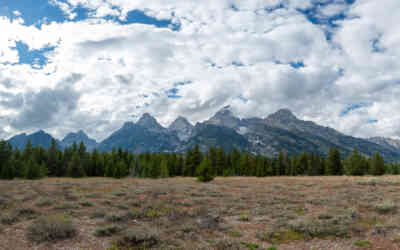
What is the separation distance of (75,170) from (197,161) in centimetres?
3923

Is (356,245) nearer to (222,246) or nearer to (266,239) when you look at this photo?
(266,239)

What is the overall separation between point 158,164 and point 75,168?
85.8 ft

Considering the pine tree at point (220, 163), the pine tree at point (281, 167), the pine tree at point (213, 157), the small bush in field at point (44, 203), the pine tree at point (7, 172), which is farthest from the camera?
the pine tree at point (281, 167)

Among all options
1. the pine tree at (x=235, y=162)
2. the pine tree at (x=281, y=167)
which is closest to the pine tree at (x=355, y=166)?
the pine tree at (x=281, y=167)

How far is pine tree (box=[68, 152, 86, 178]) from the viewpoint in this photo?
76500 mm

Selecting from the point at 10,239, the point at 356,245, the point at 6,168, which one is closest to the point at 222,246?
the point at 356,245

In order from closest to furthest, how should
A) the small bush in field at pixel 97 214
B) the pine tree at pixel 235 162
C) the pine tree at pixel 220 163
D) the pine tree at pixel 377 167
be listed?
the small bush in field at pixel 97 214, the pine tree at pixel 377 167, the pine tree at pixel 220 163, the pine tree at pixel 235 162

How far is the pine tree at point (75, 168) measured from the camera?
251 feet

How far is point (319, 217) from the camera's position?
57.1 ft

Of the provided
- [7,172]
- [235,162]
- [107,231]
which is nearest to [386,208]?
[107,231]

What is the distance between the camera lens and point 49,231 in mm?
12719

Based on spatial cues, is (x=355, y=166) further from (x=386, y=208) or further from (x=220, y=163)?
(x=386, y=208)

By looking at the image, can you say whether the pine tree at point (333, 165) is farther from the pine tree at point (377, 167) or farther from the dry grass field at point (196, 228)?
the dry grass field at point (196, 228)

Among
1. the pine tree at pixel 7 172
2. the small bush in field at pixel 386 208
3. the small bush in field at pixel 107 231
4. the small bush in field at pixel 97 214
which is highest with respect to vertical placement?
the small bush in field at pixel 386 208
